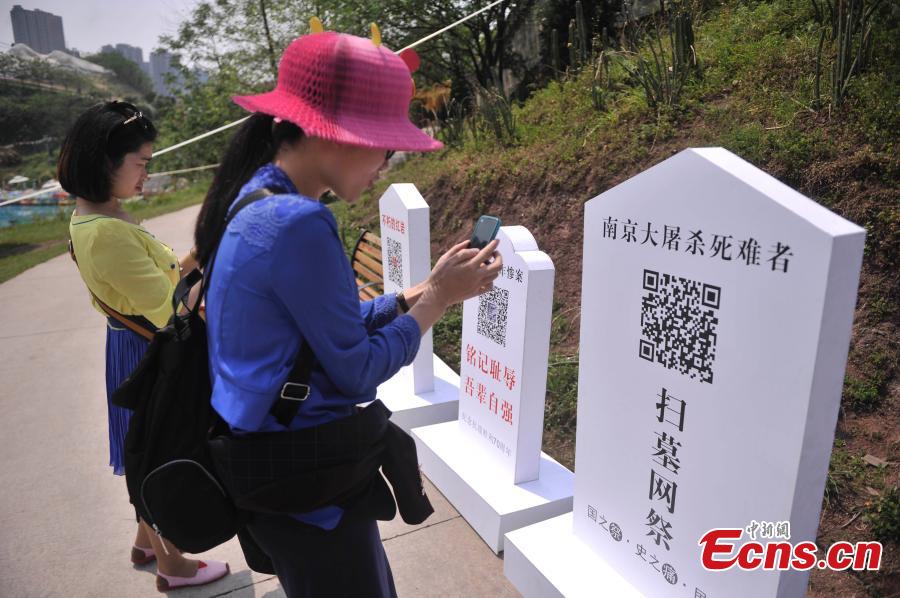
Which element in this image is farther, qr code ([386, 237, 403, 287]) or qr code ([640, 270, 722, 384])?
qr code ([386, 237, 403, 287])

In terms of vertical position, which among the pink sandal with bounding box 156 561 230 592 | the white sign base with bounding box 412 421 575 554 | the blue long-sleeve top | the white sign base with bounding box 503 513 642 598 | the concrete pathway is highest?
the blue long-sleeve top

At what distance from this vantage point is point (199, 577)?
2.67m

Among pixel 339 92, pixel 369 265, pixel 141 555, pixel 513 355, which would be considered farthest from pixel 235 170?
pixel 369 265

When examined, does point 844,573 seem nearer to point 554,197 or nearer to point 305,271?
point 305,271

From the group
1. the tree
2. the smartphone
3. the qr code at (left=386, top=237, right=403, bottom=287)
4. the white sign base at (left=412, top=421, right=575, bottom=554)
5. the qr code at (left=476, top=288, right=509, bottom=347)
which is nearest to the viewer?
the smartphone

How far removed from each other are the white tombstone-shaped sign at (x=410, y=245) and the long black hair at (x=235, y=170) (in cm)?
219

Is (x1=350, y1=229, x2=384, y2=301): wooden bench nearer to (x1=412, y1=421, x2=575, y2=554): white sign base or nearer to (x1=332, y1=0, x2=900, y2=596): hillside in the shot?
(x1=332, y1=0, x2=900, y2=596): hillside

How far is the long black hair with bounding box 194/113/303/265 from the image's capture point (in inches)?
54.7

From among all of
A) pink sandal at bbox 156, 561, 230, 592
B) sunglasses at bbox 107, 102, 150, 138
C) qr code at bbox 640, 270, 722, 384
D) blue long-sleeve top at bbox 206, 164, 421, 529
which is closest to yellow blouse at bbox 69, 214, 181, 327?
sunglasses at bbox 107, 102, 150, 138

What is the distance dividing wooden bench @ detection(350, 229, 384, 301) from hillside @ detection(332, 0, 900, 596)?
636 millimetres

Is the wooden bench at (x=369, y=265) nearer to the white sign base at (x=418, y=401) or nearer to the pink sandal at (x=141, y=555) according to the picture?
the white sign base at (x=418, y=401)

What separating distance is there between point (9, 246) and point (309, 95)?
13.6m

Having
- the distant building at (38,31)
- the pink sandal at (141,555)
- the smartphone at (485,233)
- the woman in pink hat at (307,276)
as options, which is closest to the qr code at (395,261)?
the pink sandal at (141,555)

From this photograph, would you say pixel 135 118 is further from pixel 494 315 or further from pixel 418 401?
pixel 418 401
